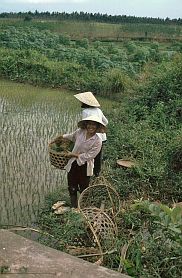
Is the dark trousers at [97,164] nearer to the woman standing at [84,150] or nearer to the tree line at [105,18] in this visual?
the woman standing at [84,150]

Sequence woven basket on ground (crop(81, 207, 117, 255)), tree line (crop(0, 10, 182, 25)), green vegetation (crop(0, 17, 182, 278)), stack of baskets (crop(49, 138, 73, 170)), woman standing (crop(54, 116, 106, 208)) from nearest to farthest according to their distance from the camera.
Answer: green vegetation (crop(0, 17, 182, 278)) < woven basket on ground (crop(81, 207, 117, 255)) < woman standing (crop(54, 116, 106, 208)) < stack of baskets (crop(49, 138, 73, 170)) < tree line (crop(0, 10, 182, 25))

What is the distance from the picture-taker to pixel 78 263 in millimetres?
2543

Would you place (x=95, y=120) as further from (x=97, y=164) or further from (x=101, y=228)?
(x=101, y=228)

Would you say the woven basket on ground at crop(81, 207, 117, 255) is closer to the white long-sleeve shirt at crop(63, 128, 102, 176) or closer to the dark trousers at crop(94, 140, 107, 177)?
the white long-sleeve shirt at crop(63, 128, 102, 176)

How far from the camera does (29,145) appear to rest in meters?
7.49

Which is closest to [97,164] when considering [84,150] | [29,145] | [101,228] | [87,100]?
[84,150]

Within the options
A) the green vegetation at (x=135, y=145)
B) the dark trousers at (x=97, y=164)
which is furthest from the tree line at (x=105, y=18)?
the dark trousers at (x=97, y=164)

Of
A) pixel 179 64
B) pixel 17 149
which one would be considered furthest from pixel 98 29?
pixel 17 149

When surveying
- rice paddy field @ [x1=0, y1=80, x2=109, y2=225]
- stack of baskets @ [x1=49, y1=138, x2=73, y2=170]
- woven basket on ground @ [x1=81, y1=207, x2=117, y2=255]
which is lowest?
rice paddy field @ [x1=0, y1=80, x2=109, y2=225]

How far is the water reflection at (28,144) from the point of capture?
5387mm

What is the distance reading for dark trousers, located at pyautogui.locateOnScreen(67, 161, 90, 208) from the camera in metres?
4.76

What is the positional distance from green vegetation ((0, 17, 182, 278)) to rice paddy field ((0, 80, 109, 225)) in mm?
318

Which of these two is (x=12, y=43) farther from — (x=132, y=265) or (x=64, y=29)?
(x=132, y=265)

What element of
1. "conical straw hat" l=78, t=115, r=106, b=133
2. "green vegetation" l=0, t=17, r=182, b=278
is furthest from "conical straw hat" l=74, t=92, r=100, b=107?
"green vegetation" l=0, t=17, r=182, b=278
